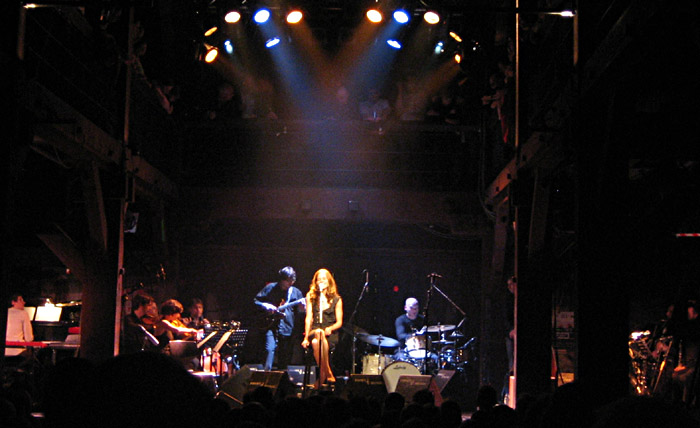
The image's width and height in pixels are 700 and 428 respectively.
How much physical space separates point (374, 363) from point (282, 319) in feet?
6.23

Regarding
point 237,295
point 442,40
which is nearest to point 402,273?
point 237,295

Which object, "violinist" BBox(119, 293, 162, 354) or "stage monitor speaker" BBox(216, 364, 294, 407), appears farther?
"violinist" BBox(119, 293, 162, 354)

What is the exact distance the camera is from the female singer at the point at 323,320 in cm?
1246

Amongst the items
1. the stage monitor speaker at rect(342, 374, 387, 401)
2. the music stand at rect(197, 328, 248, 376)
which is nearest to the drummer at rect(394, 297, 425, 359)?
the music stand at rect(197, 328, 248, 376)

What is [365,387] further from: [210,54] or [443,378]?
[210,54]

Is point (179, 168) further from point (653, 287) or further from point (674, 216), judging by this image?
point (674, 216)

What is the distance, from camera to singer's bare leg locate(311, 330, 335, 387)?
40.7 feet

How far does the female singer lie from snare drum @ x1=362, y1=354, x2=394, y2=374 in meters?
1.22

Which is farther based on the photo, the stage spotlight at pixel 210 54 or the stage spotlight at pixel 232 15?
the stage spotlight at pixel 210 54

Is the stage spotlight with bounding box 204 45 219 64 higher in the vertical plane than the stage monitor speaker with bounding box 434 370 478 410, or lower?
higher

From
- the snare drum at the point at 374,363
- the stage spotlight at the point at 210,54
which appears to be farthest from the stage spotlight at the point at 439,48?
the snare drum at the point at 374,363

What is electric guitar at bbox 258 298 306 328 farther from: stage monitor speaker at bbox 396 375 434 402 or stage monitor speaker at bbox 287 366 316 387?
stage monitor speaker at bbox 396 375 434 402

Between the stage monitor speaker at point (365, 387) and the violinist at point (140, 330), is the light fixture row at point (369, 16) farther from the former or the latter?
the stage monitor speaker at point (365, 387)

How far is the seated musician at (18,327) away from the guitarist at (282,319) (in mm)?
3953
